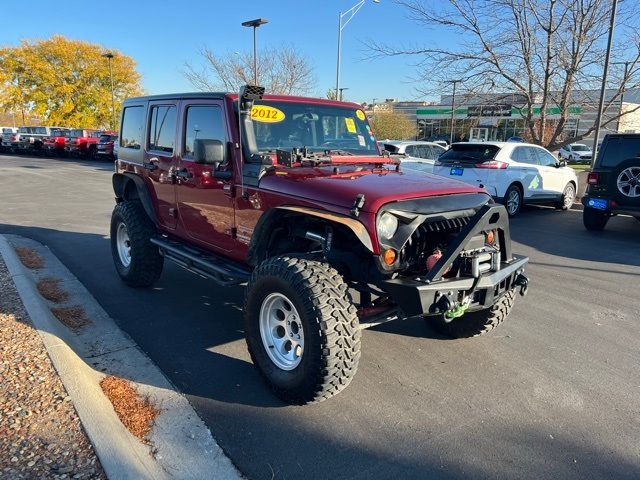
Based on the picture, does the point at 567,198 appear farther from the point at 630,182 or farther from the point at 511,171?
the point at 630,182

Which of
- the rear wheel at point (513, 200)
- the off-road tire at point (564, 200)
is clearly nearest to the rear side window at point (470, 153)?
the rear wheel at point (513, 200)

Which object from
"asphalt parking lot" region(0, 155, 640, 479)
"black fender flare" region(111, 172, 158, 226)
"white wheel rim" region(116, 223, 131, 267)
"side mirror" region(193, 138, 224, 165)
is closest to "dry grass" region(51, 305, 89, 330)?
"asphalt parking lot" region(0, 155, 640, 479)

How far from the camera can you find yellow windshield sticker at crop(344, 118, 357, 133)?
4641mm

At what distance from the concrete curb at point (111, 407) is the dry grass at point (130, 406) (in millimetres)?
49

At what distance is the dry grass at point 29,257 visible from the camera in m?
6.38

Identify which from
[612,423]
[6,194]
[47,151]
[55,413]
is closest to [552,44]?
[612,423]

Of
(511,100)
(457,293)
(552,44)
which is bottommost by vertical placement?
(457,293)

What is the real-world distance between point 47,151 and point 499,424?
3507cm

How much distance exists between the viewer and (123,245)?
5758mm

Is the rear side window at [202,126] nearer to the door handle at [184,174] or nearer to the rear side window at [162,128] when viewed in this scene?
the door handle at [184,174]

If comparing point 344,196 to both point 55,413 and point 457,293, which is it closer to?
point 457,293

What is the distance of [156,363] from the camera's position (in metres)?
3.79

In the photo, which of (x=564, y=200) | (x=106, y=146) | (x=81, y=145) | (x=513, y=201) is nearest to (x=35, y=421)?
(x=513, y=201)

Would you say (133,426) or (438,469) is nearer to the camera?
(438,469)
